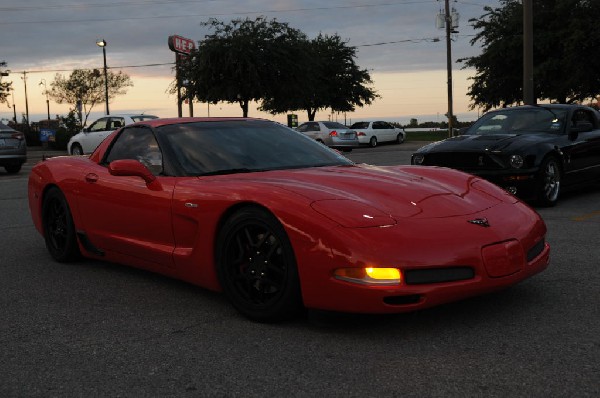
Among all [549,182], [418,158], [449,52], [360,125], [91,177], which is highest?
[449,52]

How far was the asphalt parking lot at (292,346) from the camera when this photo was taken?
2.84m

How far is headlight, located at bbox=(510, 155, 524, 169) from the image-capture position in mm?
8125

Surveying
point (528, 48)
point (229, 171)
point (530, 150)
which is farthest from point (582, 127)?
point (528, 48)

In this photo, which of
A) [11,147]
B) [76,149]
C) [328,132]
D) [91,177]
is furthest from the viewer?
[328,132]

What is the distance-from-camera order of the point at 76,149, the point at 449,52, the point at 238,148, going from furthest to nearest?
the point at 449,52 < the point at 76,149 < the point at 238,148

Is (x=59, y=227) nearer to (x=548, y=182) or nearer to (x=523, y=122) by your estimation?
(x=548, y=182)

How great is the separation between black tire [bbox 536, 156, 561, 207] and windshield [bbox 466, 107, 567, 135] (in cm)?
72

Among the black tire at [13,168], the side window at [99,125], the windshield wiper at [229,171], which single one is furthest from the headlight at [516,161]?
the side window at [99,125]

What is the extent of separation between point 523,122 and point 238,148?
19.6 ft

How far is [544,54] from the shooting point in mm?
36281

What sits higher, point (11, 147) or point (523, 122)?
point (523, 122)

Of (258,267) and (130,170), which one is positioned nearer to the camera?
(258,267)

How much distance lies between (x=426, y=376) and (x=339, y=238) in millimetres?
791

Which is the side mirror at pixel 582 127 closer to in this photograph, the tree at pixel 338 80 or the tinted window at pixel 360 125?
the tinted window at pixel 360 125
